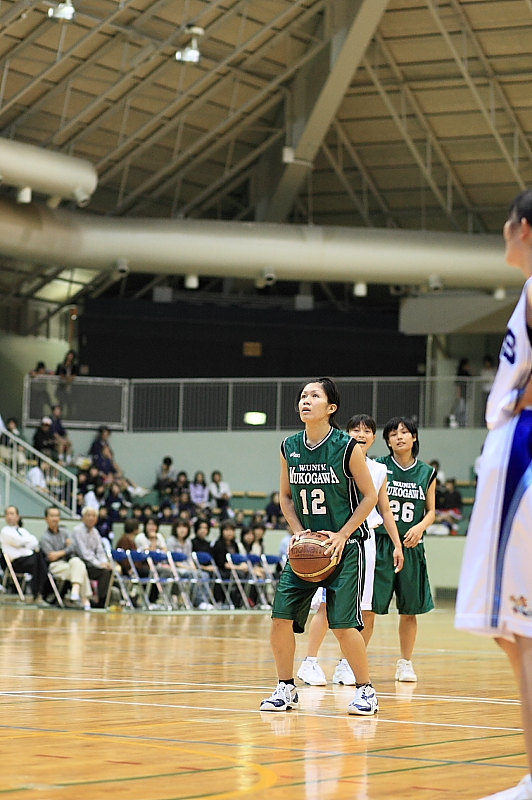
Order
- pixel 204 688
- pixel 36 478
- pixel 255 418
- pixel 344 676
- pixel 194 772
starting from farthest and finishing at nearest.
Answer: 1. pixel 255 418
2. pixel 36 478
3. pixel 344 676
4. pixel 204 688
5. pixel 194 772

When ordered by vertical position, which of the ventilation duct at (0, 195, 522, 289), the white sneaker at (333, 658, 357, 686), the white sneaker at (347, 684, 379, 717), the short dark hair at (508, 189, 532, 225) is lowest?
the white sneaker at (333, 658, 357, 686)

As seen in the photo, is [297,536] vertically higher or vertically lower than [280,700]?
higher

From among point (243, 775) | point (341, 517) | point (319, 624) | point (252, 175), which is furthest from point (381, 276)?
point (243, 775)

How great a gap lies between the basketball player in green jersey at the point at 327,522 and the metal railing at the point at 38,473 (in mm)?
17155

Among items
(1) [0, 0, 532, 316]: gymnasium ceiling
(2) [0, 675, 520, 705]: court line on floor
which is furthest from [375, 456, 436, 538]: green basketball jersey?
(1) [0, 0, 532, 316]: gymnasium ceiling

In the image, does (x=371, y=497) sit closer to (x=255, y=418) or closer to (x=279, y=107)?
(x=279, y=107)

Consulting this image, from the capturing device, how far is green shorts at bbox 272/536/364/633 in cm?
644

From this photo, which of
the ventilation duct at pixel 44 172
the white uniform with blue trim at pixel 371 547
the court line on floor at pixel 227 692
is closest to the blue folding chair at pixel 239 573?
the ventilation duct at pixel 44 172

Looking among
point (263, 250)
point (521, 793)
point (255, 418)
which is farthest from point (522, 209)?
point (255, 418)

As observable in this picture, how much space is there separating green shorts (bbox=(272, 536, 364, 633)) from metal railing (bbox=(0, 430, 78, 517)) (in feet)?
56.5

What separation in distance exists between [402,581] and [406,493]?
640mm

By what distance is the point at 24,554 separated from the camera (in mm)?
18078

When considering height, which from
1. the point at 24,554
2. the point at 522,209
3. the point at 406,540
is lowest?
the point at 24,554

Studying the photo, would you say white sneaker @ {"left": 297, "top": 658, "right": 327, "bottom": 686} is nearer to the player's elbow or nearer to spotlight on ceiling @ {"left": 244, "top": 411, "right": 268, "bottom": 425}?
the player's elbow
